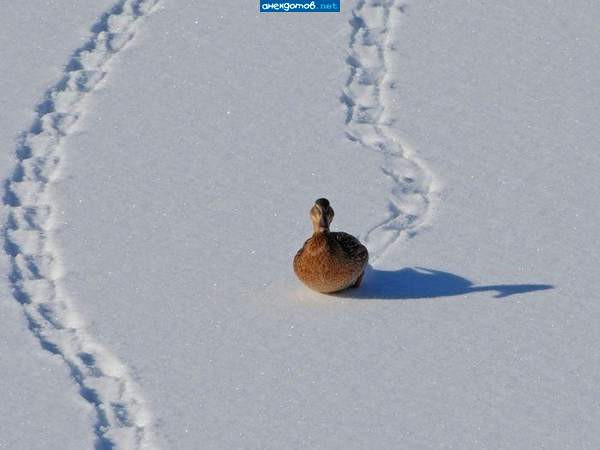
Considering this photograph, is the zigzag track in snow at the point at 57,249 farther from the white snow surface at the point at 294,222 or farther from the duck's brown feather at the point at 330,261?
the duck's brown feather at the point at 330,261

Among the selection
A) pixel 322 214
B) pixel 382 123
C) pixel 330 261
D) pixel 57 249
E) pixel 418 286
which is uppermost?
pixel 382 123

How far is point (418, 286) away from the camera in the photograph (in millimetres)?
7602

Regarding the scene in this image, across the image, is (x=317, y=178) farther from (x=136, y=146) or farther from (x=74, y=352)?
(x=74, y=352)

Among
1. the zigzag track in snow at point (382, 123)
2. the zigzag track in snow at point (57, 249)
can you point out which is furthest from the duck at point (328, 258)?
the zigzag track in snow at point (57, 249)

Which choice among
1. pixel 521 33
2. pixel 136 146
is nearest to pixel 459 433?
pixel 136 146

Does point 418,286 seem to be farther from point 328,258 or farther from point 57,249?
point 57,249

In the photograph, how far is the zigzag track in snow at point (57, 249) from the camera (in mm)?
6746

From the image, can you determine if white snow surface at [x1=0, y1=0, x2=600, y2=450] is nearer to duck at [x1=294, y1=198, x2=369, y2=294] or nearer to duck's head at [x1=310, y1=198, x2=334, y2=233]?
duck at [x1=294, y1=198, x2=369, y2=294]

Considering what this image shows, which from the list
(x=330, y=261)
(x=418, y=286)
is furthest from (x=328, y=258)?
(x=418, y=286)

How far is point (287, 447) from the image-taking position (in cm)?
A: 643

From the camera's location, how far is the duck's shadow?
7.52 metres

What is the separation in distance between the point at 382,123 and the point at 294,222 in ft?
4.21

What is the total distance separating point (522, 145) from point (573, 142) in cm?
31

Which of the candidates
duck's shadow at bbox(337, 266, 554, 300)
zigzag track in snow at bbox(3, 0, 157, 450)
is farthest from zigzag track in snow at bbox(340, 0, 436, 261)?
zigzag track in snow at bbox(3, 0, 157, 450)
